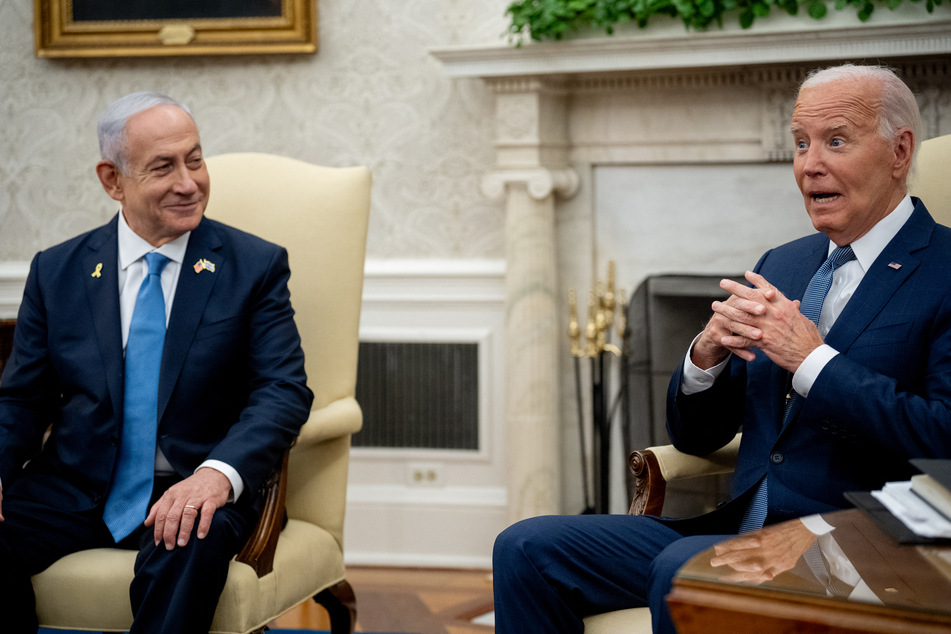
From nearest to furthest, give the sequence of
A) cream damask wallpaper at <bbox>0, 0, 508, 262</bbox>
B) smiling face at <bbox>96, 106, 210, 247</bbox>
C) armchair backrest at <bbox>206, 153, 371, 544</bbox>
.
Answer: smiling face at <bbox>96, 106, 210, 247</bbox>
armchair backrest at <bbox>206, 153, 371, 544</bbox>
cream damask wallpaper at <bbox>0, 0, 508, 262</bbox>

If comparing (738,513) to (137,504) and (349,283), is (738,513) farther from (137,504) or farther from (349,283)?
(137,504)

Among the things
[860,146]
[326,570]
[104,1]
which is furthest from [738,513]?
[104,1]

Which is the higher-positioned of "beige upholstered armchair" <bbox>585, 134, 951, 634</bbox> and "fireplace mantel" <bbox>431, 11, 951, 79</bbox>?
"fireplace mantel" <bbox>431, 11, 951, 79</bbox>

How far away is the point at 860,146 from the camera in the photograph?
1.76 meters

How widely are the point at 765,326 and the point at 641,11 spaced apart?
1.59 meters

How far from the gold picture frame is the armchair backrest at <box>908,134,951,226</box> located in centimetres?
224

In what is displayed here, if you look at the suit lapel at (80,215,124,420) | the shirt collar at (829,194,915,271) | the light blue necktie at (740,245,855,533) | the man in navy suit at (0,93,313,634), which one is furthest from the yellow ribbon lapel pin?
the shirt collar at (829,194,915,271)

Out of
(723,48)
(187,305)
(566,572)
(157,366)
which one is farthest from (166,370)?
(723,48)

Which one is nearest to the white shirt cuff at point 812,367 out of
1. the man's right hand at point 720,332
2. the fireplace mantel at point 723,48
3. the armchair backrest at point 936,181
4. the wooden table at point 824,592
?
the man's right hand at point 720,332

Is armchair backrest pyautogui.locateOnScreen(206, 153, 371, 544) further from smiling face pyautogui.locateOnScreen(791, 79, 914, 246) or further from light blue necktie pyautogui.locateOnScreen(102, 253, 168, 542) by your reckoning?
smiling face pyautogui.locateOnScreen(791, 79, 914, 246)

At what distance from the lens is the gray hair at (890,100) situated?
1.77 metres

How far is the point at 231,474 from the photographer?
6.14 ft

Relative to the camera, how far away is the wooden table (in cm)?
107

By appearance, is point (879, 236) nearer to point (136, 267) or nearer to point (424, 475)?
point (136, 267)
